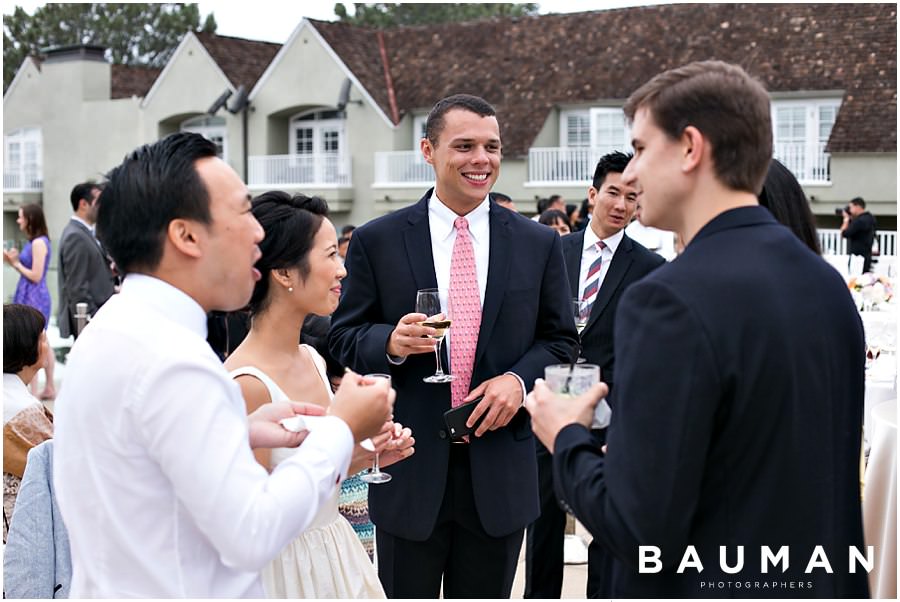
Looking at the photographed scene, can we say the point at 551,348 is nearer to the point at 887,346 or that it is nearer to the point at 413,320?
the point at 413,320

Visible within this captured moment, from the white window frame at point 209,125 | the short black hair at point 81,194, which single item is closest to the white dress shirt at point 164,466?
the short black hair at point 81,194

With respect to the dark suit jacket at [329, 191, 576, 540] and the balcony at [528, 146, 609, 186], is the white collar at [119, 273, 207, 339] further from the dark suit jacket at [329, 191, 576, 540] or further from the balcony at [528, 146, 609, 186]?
the balcony at [528, 146, 609, 186]

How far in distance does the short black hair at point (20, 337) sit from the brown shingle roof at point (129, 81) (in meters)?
33.4

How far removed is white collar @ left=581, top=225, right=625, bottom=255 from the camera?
5184 mm

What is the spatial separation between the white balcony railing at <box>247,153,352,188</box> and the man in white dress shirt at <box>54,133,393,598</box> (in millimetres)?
28745

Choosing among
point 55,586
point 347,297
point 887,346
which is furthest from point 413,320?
point 887,346

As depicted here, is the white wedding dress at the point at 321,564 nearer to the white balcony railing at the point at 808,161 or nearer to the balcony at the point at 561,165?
the white balcony railing at the point at 808,161

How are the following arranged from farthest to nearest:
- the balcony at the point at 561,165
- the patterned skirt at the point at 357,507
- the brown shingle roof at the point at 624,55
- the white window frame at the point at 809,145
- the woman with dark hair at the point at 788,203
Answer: the balcony at the point at 561,165
the white window frame at the point at 809,145
the brown shingle roof at the point at 624,55
the patterned skirt at the point at 357,507
the woman with dark hair at the point at 788,203

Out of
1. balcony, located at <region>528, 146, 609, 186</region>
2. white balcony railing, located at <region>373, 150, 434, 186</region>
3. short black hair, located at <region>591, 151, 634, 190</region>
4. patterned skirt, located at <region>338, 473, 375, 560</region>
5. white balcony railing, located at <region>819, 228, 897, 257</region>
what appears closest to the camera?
patterned skirt, located at <region>338, 473, 375, 560</region>

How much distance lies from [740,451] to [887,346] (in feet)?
17.1

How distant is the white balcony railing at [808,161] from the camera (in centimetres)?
2497

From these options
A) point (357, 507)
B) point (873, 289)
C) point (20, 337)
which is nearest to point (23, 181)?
point (873, 289)

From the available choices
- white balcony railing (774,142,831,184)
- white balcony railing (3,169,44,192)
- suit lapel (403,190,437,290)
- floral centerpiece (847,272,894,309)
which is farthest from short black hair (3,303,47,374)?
white balcony railing (3,169,44,192)

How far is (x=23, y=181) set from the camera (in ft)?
122
